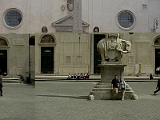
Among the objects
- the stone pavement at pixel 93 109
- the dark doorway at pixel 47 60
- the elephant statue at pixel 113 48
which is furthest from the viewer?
the dark doorway at pixel 47 60

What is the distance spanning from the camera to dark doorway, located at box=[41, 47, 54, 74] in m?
31.6

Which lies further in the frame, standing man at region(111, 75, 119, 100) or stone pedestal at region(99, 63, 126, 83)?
stone pedestal at region(99, 63, 126, 83)

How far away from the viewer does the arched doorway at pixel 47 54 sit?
31611 mm

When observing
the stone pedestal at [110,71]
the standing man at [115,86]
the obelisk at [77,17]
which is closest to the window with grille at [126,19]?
the obelisk at [77,17]

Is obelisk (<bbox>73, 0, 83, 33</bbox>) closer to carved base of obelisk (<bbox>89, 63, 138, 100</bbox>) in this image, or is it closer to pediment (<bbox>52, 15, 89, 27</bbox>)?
pediment (<bbox>52, 15, 89, 27</bbox>)

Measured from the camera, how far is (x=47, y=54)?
1277 inches

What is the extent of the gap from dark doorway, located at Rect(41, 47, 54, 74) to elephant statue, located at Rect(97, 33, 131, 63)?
2205 centimetres

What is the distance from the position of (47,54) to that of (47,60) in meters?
Result: 0.80

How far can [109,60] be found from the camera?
381 inches

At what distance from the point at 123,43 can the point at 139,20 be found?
26.9 m

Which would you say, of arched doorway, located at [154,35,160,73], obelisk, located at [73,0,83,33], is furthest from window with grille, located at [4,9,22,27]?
arched doorway, located at [154,35,160,73]

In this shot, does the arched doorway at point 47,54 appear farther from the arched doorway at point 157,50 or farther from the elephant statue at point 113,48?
the elephant statue at point 113,48

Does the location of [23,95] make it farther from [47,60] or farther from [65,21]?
[65,21]

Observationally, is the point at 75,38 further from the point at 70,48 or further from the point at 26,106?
the point at 26,106
